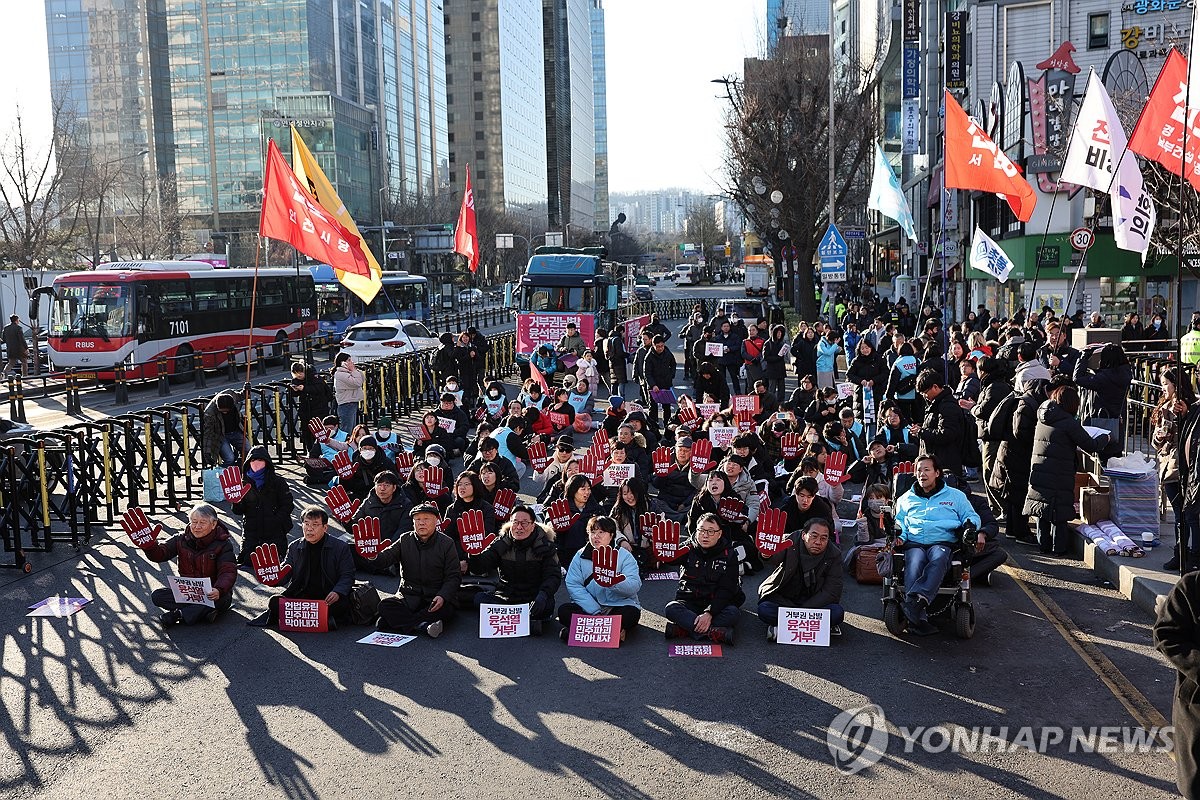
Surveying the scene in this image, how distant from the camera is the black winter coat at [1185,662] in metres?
4.98

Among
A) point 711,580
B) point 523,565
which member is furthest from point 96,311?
point 711,580

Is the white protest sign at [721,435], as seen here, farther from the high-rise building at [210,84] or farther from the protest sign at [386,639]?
the high-rise building at [210,84]

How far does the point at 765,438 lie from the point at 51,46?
352 feet

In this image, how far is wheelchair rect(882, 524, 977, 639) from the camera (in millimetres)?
9039

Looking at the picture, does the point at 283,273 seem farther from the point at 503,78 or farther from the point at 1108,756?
the point at 503,78

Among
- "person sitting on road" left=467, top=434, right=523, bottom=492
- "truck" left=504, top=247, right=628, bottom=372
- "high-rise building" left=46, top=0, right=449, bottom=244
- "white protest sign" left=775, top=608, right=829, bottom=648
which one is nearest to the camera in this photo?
"white protest sign" left=775, top=608, right=829, bottom=648

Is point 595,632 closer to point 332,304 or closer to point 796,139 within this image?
point 796,139

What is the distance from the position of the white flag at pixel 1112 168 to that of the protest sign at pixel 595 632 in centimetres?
890

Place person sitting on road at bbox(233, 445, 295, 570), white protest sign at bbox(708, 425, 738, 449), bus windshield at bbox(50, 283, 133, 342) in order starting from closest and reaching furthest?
person sitting on road at bbox(233, 445, 295, 570) → white protest sign at bbox(708, 425, 738, 449) → bus windshield at bbox(50, 283, 133, 342)

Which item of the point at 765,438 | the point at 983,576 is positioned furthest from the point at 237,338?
the point at 983,576

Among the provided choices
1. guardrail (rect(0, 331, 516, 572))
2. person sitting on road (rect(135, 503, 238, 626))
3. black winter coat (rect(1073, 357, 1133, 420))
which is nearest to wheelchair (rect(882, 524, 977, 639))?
person sitting on road (rect(135, 503, 238, 626))

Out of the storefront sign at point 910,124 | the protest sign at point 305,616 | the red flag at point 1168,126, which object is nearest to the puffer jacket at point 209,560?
the protest sign at point 305,616

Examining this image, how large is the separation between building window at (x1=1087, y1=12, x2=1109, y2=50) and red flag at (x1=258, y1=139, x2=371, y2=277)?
3017 cm

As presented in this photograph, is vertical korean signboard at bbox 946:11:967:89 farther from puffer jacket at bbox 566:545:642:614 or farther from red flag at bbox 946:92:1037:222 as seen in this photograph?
puffer jacket at bbox 566:545:642:614
